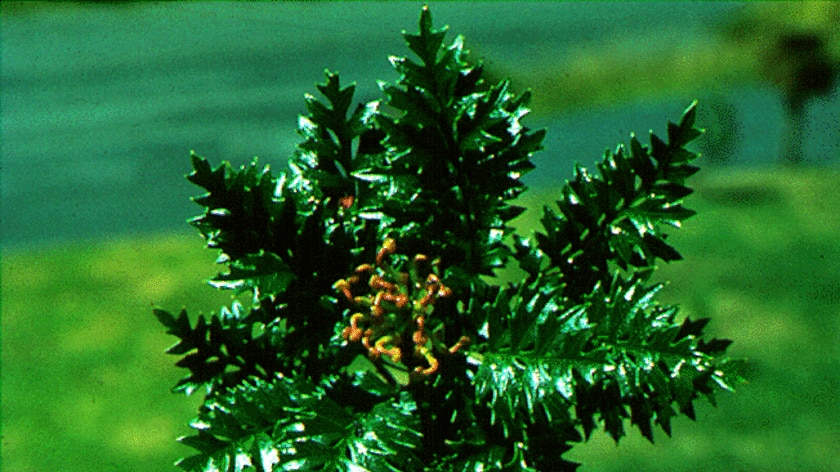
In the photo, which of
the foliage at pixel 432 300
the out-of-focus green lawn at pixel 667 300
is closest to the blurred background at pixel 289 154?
the out-of-focus green lawn at pixel 667 300

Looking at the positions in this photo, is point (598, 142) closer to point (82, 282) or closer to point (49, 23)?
point (82, 282)

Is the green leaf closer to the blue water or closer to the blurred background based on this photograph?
the blurred background

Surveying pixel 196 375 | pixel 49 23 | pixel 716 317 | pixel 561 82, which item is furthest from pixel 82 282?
pixel 49 23

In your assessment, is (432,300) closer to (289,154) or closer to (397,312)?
(397,312)

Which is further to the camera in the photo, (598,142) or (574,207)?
(598,142)

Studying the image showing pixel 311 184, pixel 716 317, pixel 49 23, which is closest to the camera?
pixel 311 184

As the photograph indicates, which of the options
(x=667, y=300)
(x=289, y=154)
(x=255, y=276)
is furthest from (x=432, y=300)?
(x=289, y=154)
